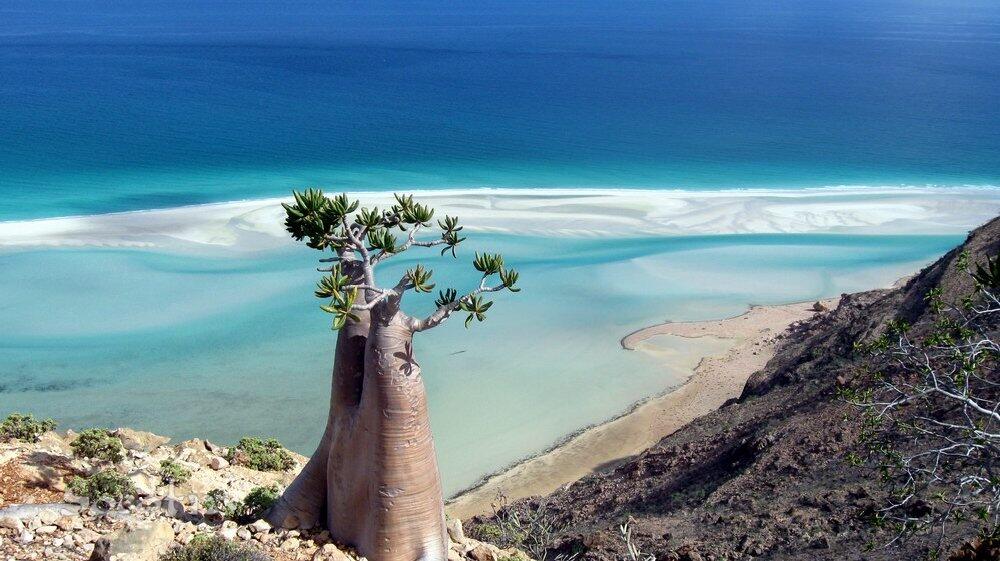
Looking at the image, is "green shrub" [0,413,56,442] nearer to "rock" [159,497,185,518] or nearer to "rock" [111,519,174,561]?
"rock" [159,497,185,518]

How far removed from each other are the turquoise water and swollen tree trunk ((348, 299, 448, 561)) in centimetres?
1130

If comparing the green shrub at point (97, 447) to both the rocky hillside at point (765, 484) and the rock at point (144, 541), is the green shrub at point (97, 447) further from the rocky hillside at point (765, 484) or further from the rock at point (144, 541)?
the rocky hillside at point (765, 484)

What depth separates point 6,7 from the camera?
173 metres

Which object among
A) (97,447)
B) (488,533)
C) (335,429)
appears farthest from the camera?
(488,533)

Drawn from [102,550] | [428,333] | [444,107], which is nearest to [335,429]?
[102,550]

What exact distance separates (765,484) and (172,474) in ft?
35.2

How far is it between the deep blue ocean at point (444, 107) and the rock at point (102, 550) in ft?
154

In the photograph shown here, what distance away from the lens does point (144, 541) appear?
34.7ft

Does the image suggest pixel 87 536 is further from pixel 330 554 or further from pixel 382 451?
pixel 382 451

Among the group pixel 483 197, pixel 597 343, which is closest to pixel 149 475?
pixel 597 343

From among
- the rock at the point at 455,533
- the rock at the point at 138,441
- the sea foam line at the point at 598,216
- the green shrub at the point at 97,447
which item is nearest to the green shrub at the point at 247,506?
the green shrub at the point at 97,447

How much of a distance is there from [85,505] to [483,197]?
149ft

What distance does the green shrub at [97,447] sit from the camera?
1418cm

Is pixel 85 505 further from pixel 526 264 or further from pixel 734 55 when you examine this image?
pixel 734 55
